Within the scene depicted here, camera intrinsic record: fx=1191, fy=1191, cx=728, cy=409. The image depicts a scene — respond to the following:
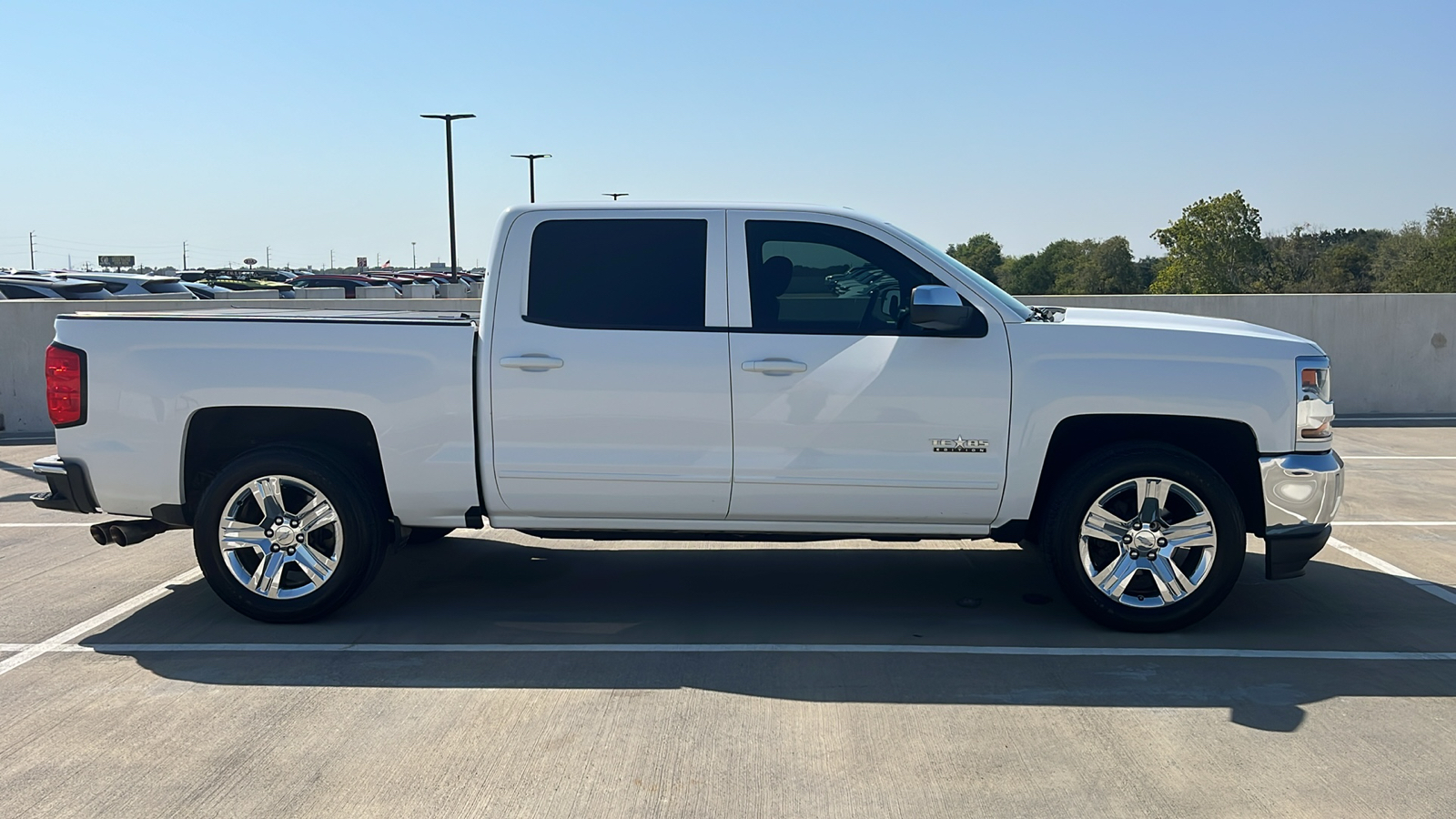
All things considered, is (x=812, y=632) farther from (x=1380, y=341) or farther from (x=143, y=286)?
(x=143, y=286)

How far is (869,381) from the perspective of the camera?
5.43 m

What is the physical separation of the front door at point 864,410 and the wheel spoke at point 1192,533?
0.80m

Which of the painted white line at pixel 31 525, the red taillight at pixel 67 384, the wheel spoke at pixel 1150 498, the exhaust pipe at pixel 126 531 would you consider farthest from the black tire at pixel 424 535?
the wheel spoke at pixel 1150 498

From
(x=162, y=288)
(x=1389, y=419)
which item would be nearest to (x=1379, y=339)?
(x=1389, y=419)

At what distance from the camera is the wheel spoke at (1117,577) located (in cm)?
548

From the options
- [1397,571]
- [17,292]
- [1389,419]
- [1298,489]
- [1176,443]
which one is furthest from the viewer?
[17,292]

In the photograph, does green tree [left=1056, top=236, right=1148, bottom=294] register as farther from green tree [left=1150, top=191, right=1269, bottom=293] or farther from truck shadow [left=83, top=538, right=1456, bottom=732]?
truck shadow [left=83, top=538, right=1456, bottom=732]

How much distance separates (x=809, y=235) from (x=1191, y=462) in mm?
2034

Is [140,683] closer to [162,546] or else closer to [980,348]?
[162,546]

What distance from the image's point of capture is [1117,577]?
548cm

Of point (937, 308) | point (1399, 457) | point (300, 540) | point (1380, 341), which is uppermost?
point (937, 308)

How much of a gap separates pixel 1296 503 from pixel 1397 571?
188 cm

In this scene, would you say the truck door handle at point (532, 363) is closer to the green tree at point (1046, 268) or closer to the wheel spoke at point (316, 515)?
the wheel spoke at point (316, 515)

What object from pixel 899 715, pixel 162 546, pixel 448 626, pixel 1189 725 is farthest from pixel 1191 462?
pixel 162 546
